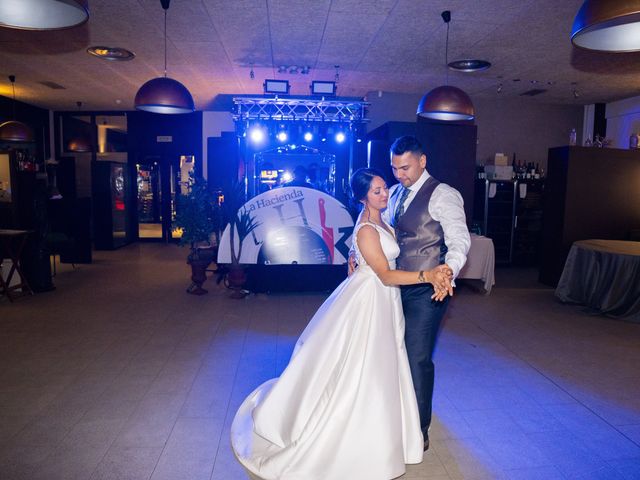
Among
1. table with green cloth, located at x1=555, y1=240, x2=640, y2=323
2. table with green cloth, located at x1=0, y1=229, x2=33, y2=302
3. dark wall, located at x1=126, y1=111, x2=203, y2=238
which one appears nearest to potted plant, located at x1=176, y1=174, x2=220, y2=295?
table with green cloth, located at x1=0, y1=229, x2=33, y2=302

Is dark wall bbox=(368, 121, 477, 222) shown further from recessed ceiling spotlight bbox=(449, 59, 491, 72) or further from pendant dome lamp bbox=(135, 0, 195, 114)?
pendant dome lamp bbox=(135, 0, 195, 114)

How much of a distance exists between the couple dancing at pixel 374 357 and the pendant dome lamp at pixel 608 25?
94cm

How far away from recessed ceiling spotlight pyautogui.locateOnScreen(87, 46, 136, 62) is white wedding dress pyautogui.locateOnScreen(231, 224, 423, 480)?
514 centimetres

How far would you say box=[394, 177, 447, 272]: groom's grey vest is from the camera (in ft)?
8.34

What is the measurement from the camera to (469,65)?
6598 millimetres

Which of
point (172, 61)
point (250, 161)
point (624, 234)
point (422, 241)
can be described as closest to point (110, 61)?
point (172, 61)

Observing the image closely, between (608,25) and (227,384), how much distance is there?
3212 mm

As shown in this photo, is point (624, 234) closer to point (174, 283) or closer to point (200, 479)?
point (174, 283)

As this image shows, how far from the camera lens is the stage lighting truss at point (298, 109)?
26.5ft

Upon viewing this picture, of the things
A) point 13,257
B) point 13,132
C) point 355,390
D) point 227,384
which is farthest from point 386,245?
point 13,132

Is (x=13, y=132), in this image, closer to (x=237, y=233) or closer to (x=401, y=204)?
(x=237, y=233)

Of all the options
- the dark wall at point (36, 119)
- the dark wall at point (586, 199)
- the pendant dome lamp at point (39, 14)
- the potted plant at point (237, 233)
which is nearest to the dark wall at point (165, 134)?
the dark wall at point (36, 119)

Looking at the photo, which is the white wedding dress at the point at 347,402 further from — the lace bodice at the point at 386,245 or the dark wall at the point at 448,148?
the dark wall at the point at 448,148

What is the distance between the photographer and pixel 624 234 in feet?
24.5
